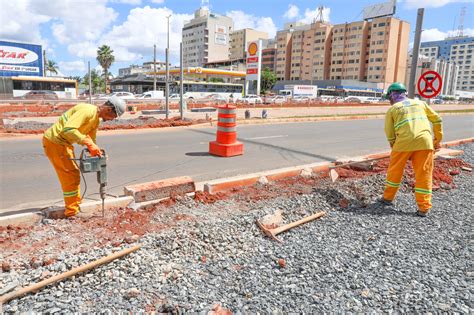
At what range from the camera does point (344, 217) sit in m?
4.48

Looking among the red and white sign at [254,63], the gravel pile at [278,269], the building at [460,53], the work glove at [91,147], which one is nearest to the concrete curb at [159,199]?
the gravel pile at [278,269]

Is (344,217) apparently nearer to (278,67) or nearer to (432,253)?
(432,253)

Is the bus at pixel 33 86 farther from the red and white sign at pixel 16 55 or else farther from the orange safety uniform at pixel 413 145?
the orange safety uniform at pixel 413 145

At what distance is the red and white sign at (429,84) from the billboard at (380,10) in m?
105

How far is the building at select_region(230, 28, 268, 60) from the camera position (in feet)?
466

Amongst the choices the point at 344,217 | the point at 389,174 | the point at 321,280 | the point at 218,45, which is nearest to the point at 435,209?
the point at 389,174

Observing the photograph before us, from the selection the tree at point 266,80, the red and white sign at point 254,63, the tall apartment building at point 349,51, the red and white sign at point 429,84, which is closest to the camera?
the red and white sign at point 429,84

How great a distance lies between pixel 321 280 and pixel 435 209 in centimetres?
272

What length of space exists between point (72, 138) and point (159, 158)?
4731 millimetres

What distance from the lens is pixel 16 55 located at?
45156mm

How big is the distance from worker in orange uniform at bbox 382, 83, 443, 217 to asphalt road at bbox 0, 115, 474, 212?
3209mm

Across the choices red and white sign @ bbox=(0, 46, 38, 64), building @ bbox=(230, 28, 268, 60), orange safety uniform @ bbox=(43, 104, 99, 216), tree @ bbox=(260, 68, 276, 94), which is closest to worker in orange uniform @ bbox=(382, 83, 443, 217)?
orange safety uniform @ bbox=(43, 104, 99, 216)

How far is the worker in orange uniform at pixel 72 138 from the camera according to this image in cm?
387

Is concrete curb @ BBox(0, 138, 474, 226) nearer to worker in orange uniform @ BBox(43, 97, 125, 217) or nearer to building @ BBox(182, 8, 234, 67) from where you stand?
worker in orange uniform @ BBox(43, 97, 125, 217)
